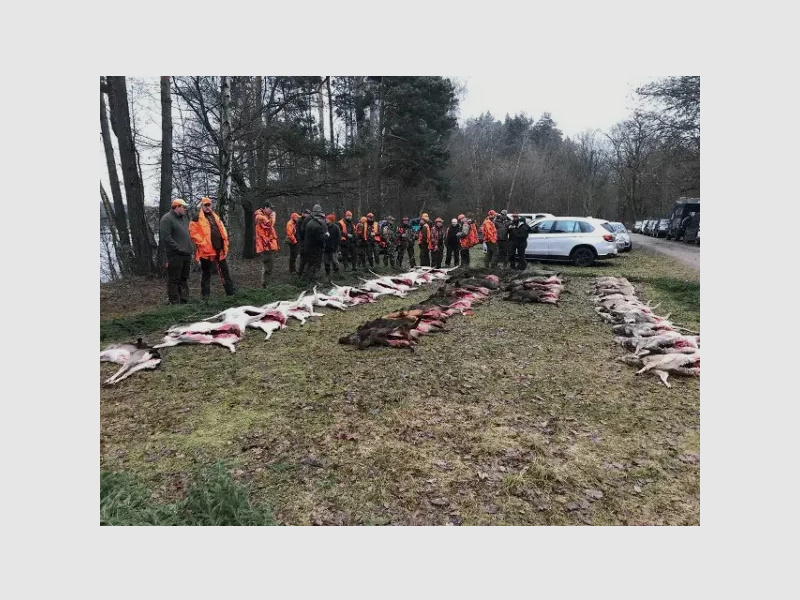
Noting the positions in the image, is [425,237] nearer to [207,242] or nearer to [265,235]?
[265,235]

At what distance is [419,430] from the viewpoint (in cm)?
356

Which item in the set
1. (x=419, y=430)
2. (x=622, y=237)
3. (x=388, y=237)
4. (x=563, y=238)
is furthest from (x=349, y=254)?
(x=622, y=237)

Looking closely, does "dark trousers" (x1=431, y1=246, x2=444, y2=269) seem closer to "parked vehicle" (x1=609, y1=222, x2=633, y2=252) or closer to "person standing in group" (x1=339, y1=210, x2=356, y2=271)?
"person standing in group" (x1=339, y1=210, x2=356, y2=271)

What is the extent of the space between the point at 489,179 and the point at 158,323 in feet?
55.4

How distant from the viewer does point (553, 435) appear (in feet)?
11.5

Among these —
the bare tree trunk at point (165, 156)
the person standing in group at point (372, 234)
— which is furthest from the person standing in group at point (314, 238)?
the bare tree trunk at point (165, 156)

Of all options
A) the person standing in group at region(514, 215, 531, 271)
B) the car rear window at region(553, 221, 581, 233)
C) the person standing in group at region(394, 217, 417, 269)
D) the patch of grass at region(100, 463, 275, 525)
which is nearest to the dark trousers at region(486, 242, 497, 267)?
the person standing in group at region(514, 215, 531, 271)

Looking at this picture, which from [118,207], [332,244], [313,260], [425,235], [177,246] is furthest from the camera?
[425,235]

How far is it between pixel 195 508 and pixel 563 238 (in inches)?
509

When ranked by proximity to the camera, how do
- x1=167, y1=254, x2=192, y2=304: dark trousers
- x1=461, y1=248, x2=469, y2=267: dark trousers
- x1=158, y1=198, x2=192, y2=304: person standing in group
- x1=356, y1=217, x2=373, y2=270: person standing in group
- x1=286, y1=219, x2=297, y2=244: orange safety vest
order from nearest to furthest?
x1=158, y1=198, x2=192, y2=304: person standing in group, x1=167, y1=254, x2=192, y2=304: dark trousers, x1=286, y1=219, x2=297, y2=244: orange safety vest, x1=356, y1=217, x2=373, y2=270: person standing in group, x1=461, y1=248, x2=469, y2=267: dark trousers

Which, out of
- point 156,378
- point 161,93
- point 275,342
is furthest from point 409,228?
point 156,378

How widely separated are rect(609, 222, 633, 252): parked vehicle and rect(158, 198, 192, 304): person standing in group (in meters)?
14.6

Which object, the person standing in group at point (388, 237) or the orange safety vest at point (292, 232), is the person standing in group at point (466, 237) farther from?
the orange safety vest at point (292, 232)

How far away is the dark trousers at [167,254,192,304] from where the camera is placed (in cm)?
759
